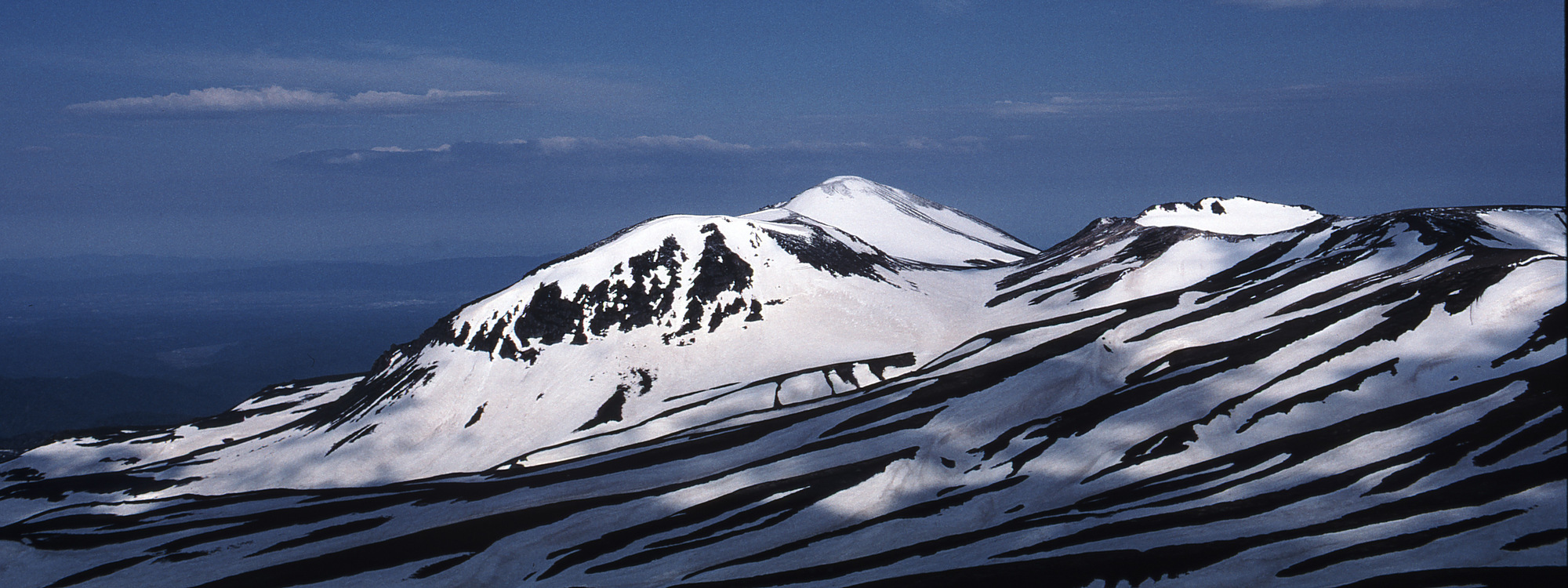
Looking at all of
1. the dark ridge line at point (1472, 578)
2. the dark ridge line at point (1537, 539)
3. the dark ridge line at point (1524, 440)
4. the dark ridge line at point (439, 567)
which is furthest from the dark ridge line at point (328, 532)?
the dark ridge line at point (1524, 440)

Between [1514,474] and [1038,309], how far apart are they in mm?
95911

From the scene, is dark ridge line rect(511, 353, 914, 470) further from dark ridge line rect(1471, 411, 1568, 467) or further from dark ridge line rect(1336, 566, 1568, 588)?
dark ridge line rect(1336, 566, 1568, 588)

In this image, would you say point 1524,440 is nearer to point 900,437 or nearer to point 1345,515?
point 1345,515

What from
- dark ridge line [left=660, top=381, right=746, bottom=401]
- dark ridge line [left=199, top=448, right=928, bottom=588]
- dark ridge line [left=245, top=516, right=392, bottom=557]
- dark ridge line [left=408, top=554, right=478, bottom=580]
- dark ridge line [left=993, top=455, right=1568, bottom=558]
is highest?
dark ridge line [left=660, top=381, right=746, bottom=401]

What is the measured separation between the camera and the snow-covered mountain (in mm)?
77188

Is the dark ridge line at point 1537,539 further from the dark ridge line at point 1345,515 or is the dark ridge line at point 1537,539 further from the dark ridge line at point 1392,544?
the dark ridge line at point 1345,515

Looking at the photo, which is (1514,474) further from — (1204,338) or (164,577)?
(164,577)

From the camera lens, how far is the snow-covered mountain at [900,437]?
77.2 meters

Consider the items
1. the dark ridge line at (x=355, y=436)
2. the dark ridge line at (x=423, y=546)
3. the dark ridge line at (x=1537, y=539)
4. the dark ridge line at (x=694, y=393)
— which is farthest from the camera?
the dark ridge line at (x=355, y=436)

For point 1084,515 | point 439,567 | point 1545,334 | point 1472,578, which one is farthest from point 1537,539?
point 439,567

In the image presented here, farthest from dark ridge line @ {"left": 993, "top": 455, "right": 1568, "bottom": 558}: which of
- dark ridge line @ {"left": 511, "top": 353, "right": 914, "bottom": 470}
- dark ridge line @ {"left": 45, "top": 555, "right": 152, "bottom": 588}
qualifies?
dark ridge line @ {"left": 45, "top": 555, "right": 152, "bottom": 588}

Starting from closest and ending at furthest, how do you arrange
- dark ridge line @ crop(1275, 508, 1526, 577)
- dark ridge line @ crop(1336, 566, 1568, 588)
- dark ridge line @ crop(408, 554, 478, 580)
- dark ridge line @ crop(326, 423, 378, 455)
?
1. dark ridge line @ crop(1336, 566, 1568, 588)
2. dark ridge line @ crop(1275, 508, 1526, 577)
3. dark ridge line @ crop(408, 554, 478, 580)
4. dark ridge line @ crop(326, 423, 378, 455)

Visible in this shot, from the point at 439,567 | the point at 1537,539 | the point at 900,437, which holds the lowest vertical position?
the point at 1537,539

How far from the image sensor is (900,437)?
115 meters
